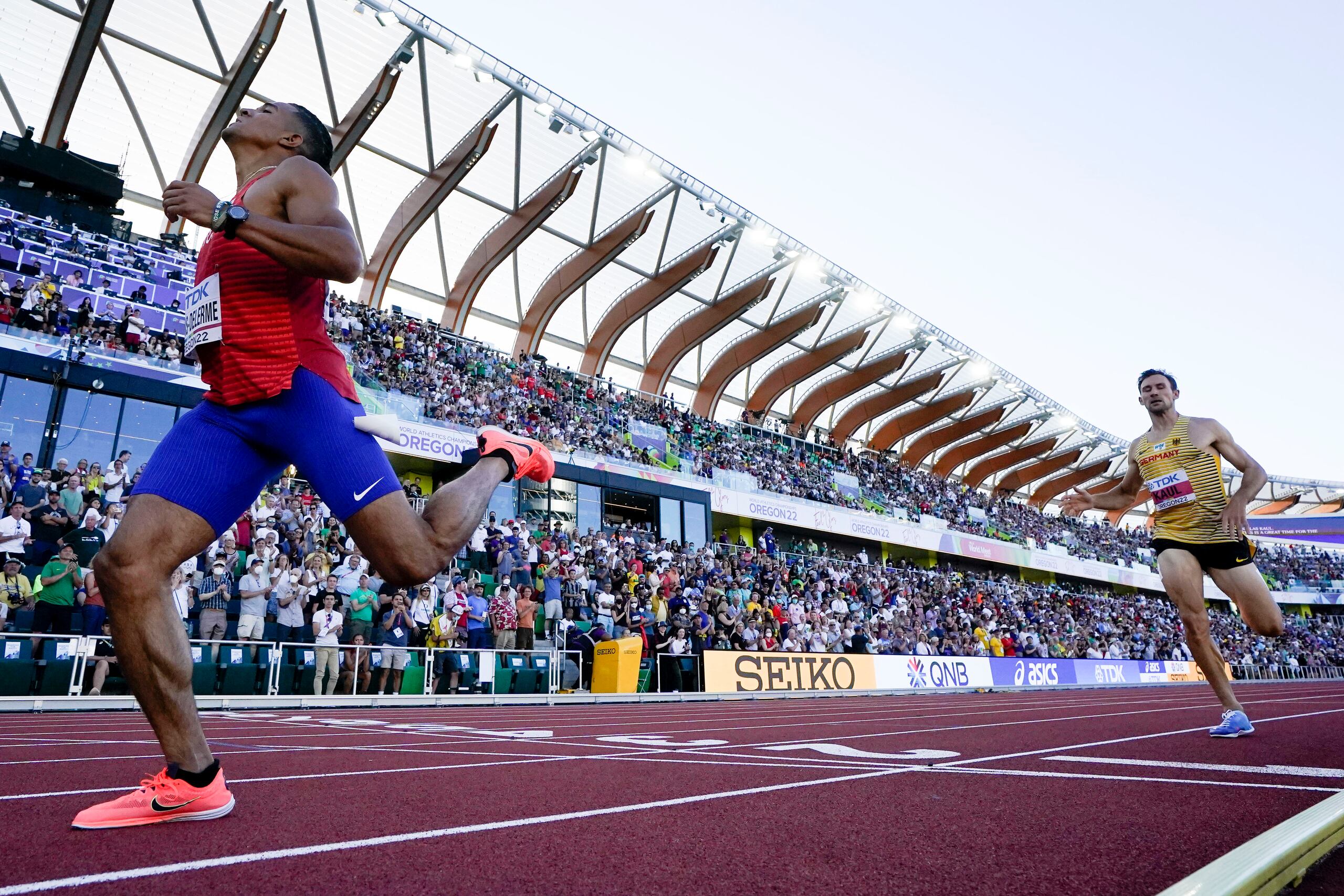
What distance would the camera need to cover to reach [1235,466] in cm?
528

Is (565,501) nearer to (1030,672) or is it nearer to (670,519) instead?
(670,519)

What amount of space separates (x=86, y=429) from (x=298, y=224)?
16198 mm

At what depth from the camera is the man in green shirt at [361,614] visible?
11.0 meters

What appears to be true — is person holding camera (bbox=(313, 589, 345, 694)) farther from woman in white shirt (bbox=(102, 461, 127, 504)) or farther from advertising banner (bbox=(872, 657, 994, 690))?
advertising banner (bbox=(872, 657, 994, 690))

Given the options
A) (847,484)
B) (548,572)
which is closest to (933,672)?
(548,572)

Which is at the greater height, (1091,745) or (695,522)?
(695,522)

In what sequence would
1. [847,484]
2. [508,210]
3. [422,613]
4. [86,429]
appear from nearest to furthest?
1. [422,613]
2. [86,429]
3. [508,210]
4. [847,484]

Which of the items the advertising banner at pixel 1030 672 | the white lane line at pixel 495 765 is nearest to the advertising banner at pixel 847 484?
the advertising banner at pixel 1030 672

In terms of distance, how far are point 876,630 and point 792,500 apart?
9666 millimetres

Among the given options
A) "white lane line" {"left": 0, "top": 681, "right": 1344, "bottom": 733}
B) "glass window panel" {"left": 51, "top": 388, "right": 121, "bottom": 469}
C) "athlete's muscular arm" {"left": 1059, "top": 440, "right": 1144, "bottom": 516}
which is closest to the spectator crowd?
"glass window panel" {"left": 51, "top": 388, "right": 121, "bottom": 469}

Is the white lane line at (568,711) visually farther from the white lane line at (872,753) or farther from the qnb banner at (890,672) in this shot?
the white lane line at (872,753)

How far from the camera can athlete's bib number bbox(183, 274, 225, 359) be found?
2.44 metres

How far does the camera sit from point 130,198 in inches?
1054

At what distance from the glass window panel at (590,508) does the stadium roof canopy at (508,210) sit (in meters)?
11.2
